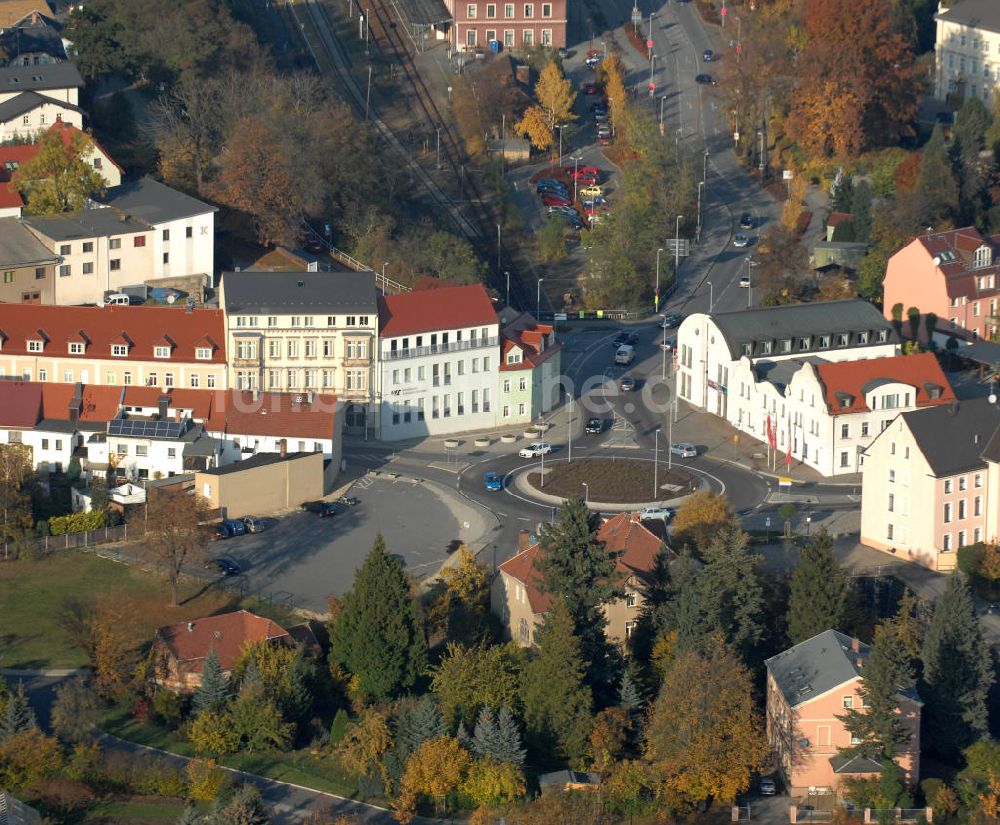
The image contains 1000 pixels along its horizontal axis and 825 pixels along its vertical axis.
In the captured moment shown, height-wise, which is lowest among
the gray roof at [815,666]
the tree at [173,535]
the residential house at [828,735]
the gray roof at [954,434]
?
the residential house at [828,735]

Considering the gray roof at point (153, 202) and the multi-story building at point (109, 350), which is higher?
the gray roof at point (153, 202)

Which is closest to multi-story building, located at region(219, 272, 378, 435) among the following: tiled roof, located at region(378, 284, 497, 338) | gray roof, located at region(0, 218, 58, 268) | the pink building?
tiled roof, located at region(378, 284, 497, 338)

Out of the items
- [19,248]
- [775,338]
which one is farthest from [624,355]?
[19,248]

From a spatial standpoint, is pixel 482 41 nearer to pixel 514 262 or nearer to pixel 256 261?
pixel 514 262

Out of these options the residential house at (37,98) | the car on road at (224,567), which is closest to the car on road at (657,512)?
the car on road at (224,567)

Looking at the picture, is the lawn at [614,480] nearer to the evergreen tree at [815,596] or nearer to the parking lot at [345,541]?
the parking lot at [345,541]

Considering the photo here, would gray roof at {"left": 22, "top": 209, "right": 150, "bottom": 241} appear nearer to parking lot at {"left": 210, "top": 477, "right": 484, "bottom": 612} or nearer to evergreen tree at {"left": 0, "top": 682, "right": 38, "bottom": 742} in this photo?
parking lot at {"left": 210, "top": 477, "right": 484, "bottom": 612}

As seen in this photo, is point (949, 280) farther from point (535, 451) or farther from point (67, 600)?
point (67, 600)
